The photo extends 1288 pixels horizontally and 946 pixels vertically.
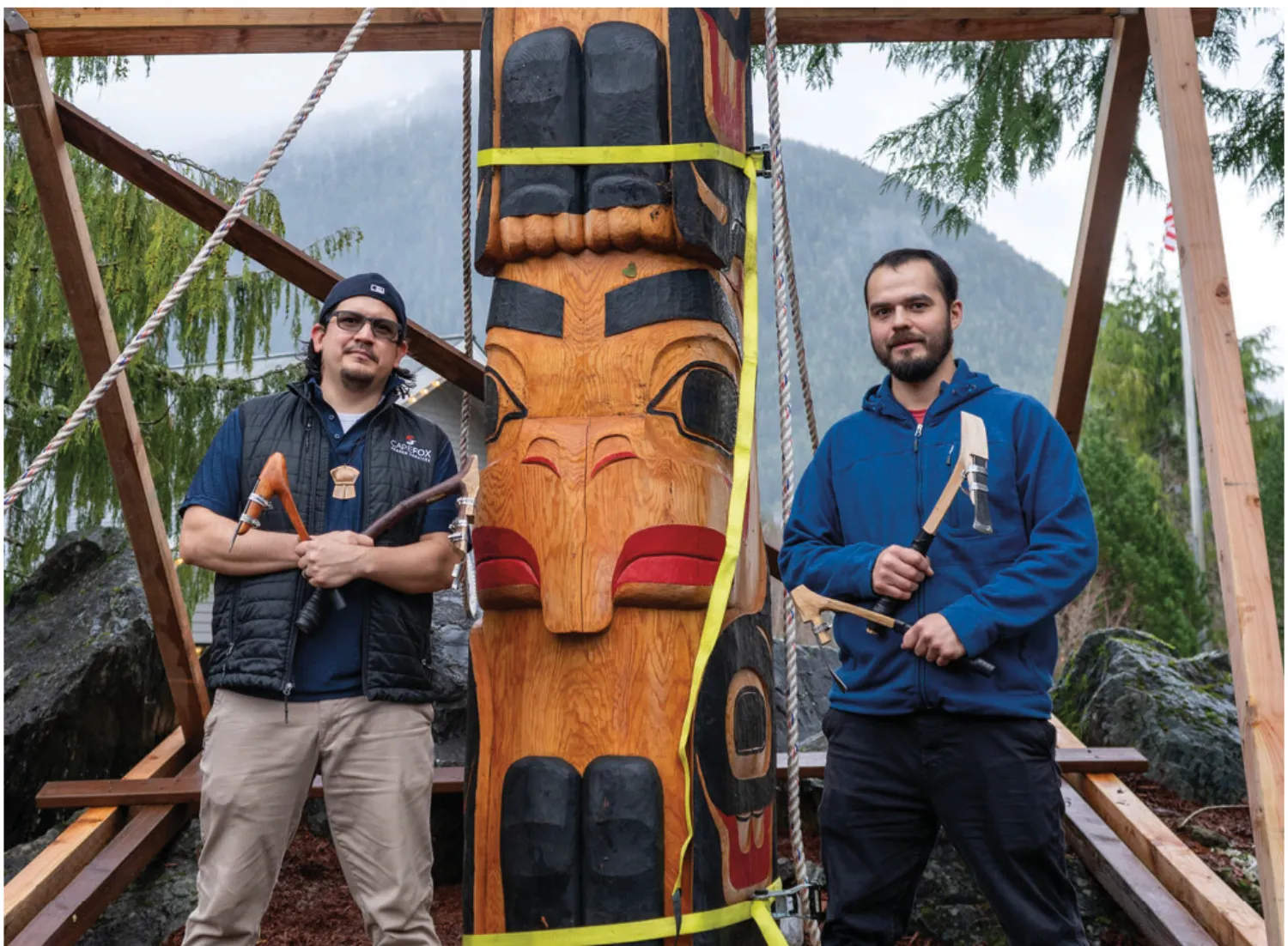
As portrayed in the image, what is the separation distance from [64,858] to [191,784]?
52 cm

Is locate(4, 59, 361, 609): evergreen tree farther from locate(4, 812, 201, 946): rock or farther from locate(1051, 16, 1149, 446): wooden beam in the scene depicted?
locate(1051, 16, 1149, 446): wooden beam

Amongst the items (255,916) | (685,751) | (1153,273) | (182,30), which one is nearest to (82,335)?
(182,30)

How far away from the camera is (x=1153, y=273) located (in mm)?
24641

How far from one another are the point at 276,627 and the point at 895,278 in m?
1.69

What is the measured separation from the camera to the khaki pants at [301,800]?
9.31 ft

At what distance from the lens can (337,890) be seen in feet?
15.4

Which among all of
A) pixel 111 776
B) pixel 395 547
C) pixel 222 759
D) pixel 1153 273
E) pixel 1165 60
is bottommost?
pixel 111 776

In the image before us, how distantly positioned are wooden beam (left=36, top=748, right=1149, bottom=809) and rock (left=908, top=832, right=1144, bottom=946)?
37 centimetres

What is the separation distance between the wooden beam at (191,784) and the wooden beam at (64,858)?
0.07 meters

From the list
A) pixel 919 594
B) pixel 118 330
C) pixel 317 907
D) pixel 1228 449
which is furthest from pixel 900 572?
pixel 118 330

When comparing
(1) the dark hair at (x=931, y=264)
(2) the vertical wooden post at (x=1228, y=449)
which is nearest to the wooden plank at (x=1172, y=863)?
(2) the vertical wooden post at (x=1228, y=449)

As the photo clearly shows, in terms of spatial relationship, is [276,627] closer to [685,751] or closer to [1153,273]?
[685,751]

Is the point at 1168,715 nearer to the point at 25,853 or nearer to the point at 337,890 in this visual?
the point at 337,890

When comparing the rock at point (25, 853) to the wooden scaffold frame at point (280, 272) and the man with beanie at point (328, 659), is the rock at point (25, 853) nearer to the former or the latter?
the wooden scaffold frame at point (280, 272)
